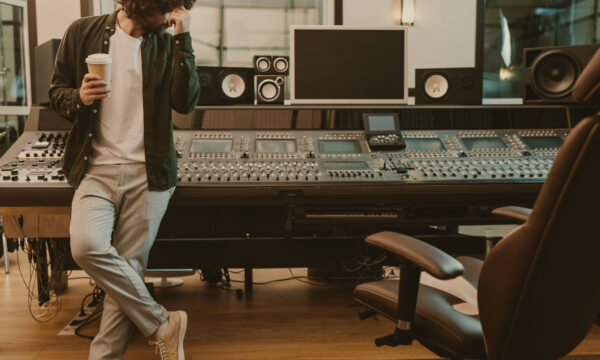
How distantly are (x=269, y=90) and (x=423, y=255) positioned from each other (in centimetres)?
184

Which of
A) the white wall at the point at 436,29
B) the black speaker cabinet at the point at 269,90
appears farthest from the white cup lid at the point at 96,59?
the white wall at the point at 436,29

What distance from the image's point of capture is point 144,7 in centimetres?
167

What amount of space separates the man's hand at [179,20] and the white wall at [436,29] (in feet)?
6.25

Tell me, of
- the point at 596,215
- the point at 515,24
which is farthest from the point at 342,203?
the point at 515,24

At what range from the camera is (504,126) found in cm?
258

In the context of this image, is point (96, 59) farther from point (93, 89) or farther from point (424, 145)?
point (424, 145)

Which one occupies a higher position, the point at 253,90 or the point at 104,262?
the point at 253,90

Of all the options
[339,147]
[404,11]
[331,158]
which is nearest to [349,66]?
[339,147]

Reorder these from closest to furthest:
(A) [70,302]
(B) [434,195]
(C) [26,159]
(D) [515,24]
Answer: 1. (B) [434,195]
2. (C) [26,159]
3. (A) [70,302]
4. (D) [515,24]

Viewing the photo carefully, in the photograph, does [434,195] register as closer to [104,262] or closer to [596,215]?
[596,215]

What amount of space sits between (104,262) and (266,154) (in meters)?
0.95

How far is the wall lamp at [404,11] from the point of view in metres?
3.39

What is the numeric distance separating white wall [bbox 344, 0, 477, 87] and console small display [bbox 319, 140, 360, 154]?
49.7 inches

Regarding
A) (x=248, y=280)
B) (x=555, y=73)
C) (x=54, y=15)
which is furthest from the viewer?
(x=54, y=15)
